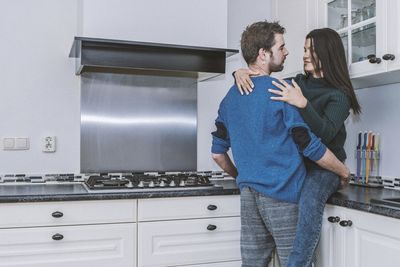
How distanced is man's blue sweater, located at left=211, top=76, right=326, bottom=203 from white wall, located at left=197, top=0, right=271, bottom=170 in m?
1.10

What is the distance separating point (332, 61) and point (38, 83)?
1.71 metres

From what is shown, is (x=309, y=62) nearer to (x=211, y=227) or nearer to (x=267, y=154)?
(x=267, y=154)

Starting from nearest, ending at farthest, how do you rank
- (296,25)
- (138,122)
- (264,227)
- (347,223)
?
(347,223) < (264,227) < (296,25) < (138,122)

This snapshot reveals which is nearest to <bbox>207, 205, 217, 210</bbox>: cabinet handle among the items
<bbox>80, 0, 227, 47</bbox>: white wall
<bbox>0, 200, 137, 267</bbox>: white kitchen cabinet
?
<bbox>0, 200, 137, 267</bbox>: white kitchen cabinet

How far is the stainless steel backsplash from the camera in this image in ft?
9.17

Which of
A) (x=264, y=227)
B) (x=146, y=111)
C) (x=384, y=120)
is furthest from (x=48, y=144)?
(x=384, y=120)

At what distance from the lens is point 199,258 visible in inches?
93.3

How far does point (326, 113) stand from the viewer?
6.33 feet

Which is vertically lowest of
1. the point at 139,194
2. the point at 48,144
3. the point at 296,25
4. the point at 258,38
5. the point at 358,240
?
the point at 358,240

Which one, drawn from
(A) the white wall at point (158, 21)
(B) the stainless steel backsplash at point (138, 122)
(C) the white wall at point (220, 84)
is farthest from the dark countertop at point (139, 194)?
(A) the white wall at point (158, 21)

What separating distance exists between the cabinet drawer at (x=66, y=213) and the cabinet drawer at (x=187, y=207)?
0.07 m

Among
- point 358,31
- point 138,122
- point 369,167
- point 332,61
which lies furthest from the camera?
point 138,122

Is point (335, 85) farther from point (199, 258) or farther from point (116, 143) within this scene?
point (116, 143)

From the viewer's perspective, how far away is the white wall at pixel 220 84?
9.94 feet
